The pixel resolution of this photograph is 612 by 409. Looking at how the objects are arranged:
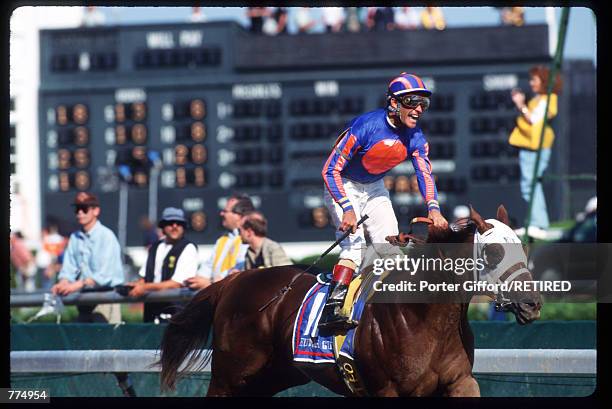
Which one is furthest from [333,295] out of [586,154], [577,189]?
[586,154]

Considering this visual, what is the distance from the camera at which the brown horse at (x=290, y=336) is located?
6.46m

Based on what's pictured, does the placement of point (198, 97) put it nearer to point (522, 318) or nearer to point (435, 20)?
point (435, 20)

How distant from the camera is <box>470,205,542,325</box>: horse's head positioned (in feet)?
20.4

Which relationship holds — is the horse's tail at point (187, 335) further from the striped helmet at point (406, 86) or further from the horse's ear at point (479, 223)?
the horse's ear at point (479, 223)

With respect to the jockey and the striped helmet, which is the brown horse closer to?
the jockey

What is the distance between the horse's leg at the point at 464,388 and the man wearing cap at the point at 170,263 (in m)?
3.55

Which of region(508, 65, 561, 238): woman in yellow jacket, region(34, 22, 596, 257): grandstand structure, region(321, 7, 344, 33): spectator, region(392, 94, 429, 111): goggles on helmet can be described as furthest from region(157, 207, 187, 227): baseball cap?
region(321, 7, 344, 33): spectator

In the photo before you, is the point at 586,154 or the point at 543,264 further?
the point at 586,154

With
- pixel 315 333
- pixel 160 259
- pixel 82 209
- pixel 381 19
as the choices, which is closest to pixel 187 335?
pixel 315 333

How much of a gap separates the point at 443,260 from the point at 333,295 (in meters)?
0.68

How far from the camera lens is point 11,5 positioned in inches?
263

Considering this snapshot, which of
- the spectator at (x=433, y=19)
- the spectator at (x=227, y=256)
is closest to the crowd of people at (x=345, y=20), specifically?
the spectator at (x=433, y=19)

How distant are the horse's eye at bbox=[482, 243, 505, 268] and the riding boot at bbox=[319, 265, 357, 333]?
87 cm

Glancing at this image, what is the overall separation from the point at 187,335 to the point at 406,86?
2.30 meters
